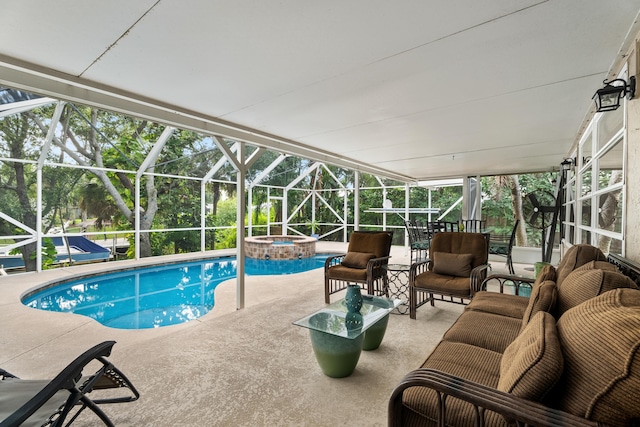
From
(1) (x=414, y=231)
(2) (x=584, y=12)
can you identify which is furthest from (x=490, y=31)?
(1) (x=414, y=231)

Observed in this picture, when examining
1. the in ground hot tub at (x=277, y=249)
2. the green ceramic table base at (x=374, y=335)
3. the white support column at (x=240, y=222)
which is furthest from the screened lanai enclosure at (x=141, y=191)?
the green ceramic table base at (x=374, y=335)

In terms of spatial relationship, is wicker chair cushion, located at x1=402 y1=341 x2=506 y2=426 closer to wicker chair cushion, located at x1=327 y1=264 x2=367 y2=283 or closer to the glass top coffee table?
the glass top coffee table

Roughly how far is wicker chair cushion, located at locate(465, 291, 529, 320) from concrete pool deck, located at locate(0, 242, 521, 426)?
66cm

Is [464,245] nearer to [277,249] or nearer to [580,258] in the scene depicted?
[580,258]

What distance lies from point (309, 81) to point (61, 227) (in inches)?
357

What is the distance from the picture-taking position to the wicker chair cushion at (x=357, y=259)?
443cm

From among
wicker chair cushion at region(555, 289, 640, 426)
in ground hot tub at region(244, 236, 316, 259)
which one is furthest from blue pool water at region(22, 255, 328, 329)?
wicker chair cushion at region(555, 289, 640, 426)

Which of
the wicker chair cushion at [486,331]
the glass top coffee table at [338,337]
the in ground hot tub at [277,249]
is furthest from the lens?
the in ground hot tub at [277,249]

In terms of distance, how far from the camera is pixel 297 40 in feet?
6.41

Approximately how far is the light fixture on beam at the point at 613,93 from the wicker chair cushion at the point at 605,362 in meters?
1.57

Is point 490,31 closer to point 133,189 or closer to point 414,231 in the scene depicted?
point 414,231

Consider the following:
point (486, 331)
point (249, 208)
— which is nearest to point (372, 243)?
point (486, 331)

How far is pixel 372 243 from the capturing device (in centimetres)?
473

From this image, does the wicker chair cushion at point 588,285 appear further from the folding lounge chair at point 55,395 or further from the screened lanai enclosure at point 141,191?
the screened lanai enclosure at point 141,191
